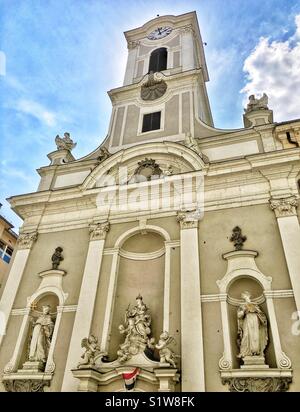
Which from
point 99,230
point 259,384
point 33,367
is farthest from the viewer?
point 99,230

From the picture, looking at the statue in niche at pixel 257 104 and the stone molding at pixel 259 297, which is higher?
the statue in niche at pixel 257 104

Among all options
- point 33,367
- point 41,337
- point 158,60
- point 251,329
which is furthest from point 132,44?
point 33,367

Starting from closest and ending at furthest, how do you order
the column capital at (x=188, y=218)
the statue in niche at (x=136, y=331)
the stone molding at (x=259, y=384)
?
1. the stone molding at (x=259, y=384)
2. the statue in niche at (x=136, y=331)
3. the column capital at (x=188, y=218)

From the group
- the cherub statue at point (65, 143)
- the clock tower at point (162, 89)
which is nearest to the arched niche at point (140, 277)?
the clock tower at point (162, 89)

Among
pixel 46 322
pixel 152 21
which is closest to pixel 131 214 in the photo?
pixel 46 322

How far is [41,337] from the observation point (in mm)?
10688

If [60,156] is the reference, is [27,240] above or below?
below

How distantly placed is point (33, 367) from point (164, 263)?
16.6 feet

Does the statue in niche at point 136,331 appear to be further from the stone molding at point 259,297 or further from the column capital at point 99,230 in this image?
the column capital at point 99,230

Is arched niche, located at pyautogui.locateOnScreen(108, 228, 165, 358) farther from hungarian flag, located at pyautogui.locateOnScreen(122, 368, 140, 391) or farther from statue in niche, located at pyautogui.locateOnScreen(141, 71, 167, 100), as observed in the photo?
statue in niche, located at pyautogui.locateOnScreen(141, 71, 167, 100)

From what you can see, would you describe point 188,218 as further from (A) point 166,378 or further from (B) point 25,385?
(B) point 25,385

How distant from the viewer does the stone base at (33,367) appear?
1002 centimetres

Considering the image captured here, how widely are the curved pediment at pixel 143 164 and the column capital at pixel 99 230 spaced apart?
5.81ft

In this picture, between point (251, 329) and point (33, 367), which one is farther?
point (33, 367)
